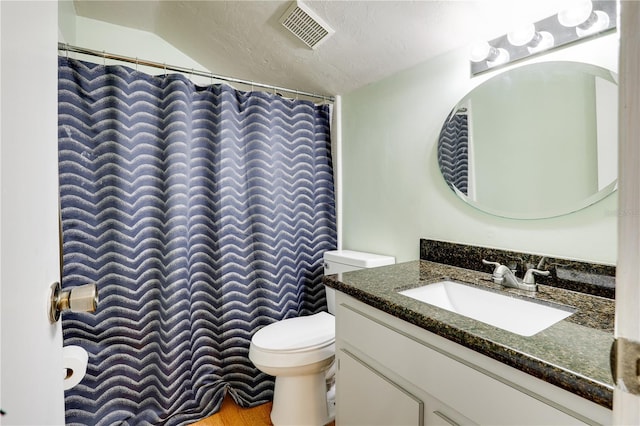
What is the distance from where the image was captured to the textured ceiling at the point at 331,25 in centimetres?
134

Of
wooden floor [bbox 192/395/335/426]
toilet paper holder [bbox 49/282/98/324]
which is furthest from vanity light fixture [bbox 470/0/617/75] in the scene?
wooden floor [bbox 192/395/335/426]

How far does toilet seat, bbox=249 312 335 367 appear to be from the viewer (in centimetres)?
150

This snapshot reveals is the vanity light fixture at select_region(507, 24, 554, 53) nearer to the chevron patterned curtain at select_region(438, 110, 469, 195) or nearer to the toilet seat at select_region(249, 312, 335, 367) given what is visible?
the chevron patterned curtain at select_region(438, 110, 469, 195)

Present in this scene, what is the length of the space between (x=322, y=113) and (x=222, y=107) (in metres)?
0.69

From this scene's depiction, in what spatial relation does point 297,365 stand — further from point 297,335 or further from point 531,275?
point 531,275

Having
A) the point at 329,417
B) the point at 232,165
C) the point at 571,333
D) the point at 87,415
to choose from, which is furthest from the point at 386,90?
the point at 87,415

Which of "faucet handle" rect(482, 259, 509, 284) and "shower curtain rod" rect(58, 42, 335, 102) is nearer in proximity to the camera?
"faucet handle" rect(482, 259, 509, 284)

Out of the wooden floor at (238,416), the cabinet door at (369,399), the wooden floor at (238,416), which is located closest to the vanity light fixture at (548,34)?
the cabinet door at (369,399)

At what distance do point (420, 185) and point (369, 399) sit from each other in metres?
1.06

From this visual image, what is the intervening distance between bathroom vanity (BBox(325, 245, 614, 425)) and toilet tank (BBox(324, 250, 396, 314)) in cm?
41

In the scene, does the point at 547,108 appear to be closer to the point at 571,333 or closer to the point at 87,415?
the point at 571,333

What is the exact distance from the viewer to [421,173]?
66.3 inches

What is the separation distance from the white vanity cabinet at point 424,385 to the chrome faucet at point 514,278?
1.70 ft

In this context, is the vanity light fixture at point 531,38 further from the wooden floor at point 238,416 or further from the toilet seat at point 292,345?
the wooden floor at point 238,416
